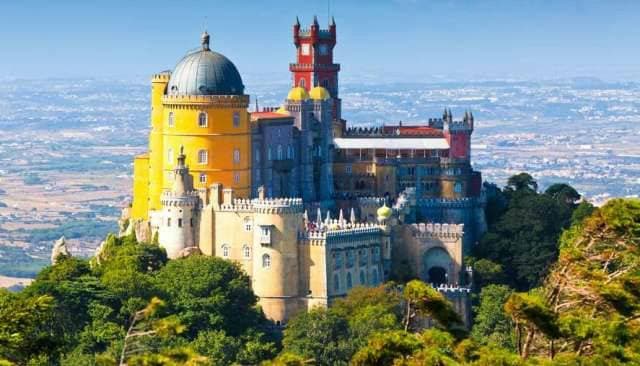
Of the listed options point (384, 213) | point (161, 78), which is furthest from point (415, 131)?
point (161, 78)

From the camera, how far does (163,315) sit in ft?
333

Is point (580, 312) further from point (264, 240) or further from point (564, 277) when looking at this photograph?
point (264, 240)

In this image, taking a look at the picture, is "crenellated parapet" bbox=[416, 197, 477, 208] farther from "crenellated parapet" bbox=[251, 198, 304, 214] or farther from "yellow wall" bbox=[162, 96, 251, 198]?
"crenellated parapet" bbox=[251, 198, 304, 214]

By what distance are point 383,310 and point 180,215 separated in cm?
1361

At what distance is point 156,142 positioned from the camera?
387ft

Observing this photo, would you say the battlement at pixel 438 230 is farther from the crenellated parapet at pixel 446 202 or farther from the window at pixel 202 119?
the window at pixel 202 119

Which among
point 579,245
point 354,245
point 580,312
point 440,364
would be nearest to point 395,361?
point 440,364

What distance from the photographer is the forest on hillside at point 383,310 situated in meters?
65.2

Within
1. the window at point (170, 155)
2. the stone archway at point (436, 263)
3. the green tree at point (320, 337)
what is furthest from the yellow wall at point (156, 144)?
the stone archway at point (436, 263)

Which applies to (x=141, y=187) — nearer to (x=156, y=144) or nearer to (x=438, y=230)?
(x=156, y=144)

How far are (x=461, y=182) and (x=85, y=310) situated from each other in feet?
106

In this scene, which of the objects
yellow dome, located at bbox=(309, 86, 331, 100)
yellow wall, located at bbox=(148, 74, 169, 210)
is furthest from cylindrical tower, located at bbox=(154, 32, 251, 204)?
yellow dome, located at bbox=(309, 86, 331, 100)

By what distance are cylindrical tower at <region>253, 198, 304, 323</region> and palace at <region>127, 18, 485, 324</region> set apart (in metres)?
0.06

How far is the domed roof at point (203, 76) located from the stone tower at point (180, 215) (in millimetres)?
Result: 6210
